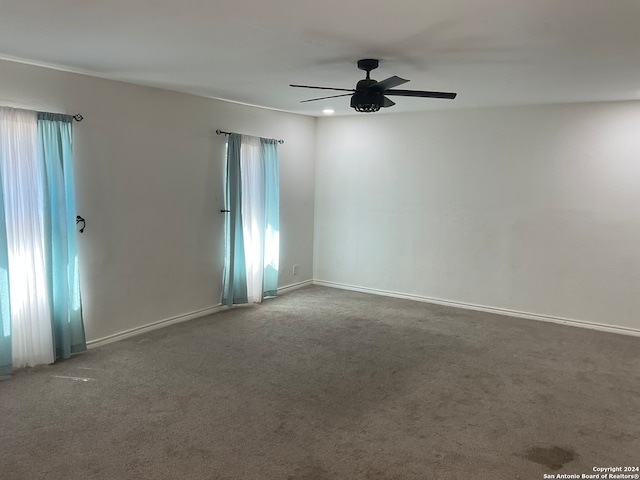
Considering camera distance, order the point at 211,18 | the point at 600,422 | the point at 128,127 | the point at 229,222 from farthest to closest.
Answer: the point at 229,222 → the point at 128,127 → the point at 600,422 → the point at 211,18

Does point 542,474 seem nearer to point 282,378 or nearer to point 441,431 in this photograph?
point 441,431

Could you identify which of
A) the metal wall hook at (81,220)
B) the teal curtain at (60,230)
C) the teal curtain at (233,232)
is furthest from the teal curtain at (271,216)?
the teal curtain at (60,230)

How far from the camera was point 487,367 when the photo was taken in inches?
158

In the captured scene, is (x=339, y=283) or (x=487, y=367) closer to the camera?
(x=487, y=367)

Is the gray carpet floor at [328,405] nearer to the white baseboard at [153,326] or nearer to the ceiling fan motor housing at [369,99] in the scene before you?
the white baseboard at [153,326]

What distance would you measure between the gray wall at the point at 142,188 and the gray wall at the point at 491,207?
156cm

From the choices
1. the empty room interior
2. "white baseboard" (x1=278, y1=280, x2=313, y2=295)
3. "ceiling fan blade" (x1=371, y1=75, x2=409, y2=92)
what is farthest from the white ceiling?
"white baseboard" (x1=278, y1=280, x2=313, y2=295)

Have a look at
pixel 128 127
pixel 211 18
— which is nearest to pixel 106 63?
pixel 128 127

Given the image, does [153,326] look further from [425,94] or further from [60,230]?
[425,94]

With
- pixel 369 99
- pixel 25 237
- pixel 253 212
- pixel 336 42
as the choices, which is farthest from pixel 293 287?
pixel 336 42

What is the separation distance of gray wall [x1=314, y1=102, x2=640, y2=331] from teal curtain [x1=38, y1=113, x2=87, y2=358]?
143 inches

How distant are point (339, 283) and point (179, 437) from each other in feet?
13.9

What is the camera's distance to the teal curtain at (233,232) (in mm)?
5415

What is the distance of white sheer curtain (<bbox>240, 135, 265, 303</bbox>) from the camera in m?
5.61
